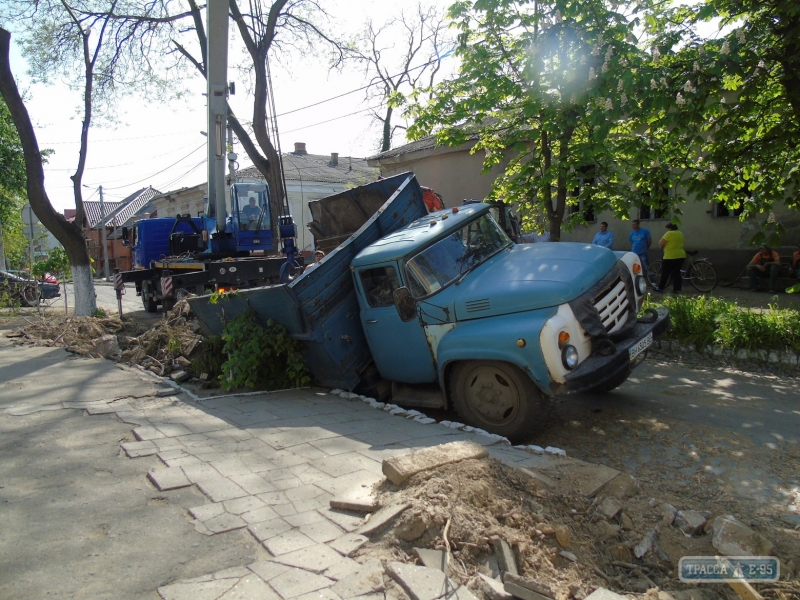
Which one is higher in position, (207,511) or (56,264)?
(56,264)

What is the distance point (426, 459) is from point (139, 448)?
2595mm

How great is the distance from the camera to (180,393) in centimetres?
724

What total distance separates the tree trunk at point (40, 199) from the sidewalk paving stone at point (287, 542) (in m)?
13.8

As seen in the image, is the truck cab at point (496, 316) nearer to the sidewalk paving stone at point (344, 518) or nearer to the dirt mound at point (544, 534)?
the dirt mound at point (544, 534)

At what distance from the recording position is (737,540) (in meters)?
3.21

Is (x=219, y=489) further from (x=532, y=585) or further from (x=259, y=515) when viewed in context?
(x=532, y=585)

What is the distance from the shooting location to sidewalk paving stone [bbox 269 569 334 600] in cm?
278

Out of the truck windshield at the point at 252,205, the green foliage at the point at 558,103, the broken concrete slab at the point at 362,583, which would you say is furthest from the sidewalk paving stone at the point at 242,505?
the truck windshield at the point at 252,205

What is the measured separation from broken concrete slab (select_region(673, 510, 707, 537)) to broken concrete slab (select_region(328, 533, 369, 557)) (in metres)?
1.85

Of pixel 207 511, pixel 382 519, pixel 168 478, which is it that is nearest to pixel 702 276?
pixel 382 519

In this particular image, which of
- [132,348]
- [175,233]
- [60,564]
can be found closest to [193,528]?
[60,564]

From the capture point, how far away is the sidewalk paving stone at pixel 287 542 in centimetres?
317

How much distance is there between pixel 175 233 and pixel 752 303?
15.0 metres

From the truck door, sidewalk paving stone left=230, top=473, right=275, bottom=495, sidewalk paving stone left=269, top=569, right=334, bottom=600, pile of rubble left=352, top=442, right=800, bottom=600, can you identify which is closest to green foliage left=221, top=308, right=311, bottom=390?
the truck door
